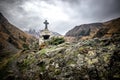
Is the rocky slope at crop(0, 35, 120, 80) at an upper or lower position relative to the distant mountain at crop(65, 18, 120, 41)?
lower

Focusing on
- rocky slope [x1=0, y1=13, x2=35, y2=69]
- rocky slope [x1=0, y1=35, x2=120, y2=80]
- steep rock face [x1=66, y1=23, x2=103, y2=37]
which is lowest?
rocky slope [x1=0, y1=35, x2=120, y2=80]

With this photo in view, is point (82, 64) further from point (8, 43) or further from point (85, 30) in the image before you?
point (85, 30)

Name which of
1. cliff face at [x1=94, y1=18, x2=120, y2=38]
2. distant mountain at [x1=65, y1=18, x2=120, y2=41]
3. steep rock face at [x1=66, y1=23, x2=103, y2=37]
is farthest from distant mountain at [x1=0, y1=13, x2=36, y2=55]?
steep rock face at [x1=66, y1=23, x2=103, y2=37]

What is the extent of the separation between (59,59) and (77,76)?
377 cm

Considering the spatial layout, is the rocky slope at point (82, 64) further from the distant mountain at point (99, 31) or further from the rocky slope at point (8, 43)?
the distant mountain at point (99, 31)

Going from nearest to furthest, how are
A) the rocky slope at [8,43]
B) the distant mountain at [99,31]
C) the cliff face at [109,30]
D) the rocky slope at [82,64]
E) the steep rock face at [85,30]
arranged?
the rocky slope at [82,64], the cliff face at [109,30], the rocky slope at [8,43], the distant mountain at [99,31], the steep rock face at [85,30]

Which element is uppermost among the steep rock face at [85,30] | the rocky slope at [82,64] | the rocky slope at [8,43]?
the steep rock face at [85,30]

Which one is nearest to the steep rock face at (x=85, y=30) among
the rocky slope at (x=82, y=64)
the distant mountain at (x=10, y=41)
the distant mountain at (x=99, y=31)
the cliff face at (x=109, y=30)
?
the distant mountain at (x=99, y=31)

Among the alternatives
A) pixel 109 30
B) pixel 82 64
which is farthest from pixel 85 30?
pixel 82 64

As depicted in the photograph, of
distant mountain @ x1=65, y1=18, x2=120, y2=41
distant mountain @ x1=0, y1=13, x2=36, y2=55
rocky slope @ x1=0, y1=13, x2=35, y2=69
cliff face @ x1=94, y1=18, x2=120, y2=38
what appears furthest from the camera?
distant mountain @ x1=0, y1=13, x2=36, y2=55

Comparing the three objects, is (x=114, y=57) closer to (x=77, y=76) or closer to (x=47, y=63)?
(x=77, y=76)

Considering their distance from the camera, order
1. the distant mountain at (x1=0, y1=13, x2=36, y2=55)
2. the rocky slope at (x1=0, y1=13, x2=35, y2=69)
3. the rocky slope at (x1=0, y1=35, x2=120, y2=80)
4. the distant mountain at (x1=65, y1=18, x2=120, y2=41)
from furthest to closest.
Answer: the distant mountain at (x1=0, y1=13, x2=36, y2=55)
the distant mountain at (x1=65, y1=18, x2=120, y2=41)
the rocky slope at (x1=0, y1=13, x2=35, y2=69)
the rocky slope at (x1=0, y1=35, x2=120, y2=80)

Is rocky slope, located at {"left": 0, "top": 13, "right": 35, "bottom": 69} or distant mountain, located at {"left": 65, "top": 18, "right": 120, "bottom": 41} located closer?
rocky slope, located at {"left": 0, "top": 13, "right": 35, "bottom": 69}

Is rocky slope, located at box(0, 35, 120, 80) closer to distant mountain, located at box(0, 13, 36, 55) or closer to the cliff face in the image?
the cliff face
